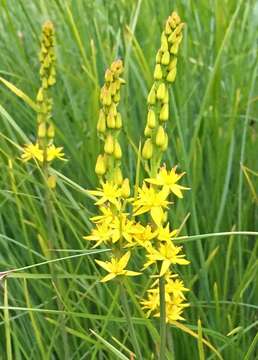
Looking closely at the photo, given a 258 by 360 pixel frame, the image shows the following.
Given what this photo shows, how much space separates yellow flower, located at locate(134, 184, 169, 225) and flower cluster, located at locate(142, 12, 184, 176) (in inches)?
1.7

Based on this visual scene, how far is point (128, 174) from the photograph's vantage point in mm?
1891

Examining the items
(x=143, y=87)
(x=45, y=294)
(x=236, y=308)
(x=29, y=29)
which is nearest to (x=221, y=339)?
(x=236, y=308)

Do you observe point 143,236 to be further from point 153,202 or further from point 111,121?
point 111,121

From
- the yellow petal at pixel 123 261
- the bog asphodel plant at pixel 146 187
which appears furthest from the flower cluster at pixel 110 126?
the yellow petal at pixel 123 261

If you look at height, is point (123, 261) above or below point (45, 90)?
below

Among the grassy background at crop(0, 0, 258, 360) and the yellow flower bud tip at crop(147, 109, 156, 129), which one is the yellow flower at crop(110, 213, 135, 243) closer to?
the yellow flower bud tip at crop(147, 109, 156, 129)

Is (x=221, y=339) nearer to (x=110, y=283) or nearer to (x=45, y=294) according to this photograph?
(x=110, y=283)

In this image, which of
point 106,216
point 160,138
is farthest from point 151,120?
point 106,216

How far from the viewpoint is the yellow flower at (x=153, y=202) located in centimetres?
104

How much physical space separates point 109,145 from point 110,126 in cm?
3

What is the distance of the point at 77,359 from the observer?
5.52 ft

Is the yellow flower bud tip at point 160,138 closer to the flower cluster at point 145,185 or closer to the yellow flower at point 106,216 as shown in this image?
the flower cluster at point 145,185

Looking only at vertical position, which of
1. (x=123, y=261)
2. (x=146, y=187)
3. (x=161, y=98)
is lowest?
(x=123, y=261)

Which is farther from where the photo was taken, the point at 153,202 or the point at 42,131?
the point at 42,131
